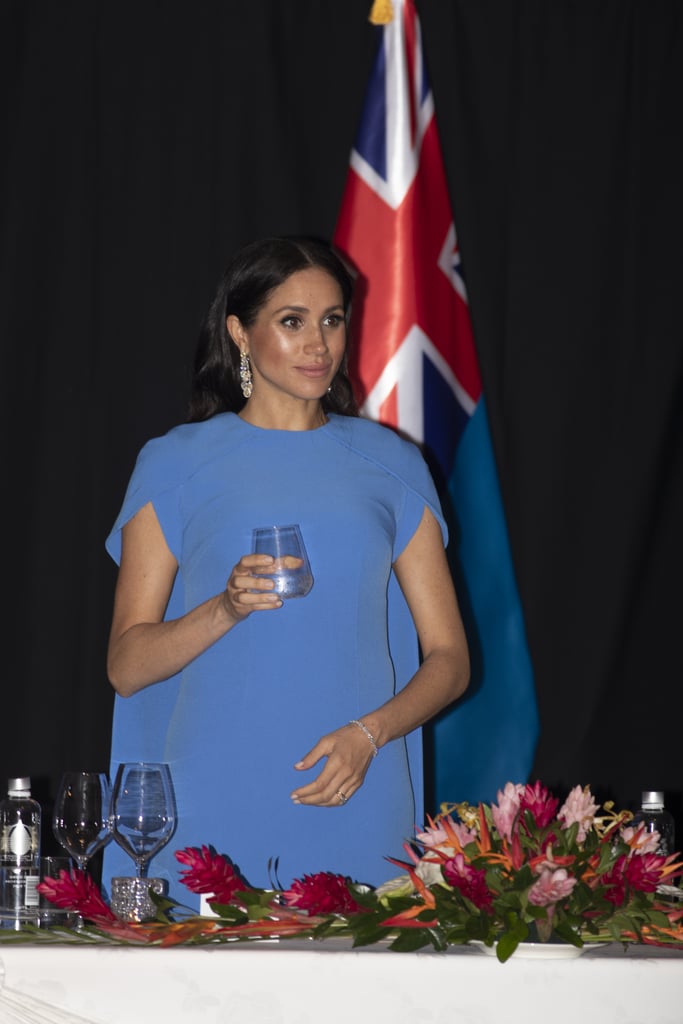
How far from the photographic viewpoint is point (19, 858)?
1706 millimetres

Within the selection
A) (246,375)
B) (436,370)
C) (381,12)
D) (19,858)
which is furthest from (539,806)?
(381,12)

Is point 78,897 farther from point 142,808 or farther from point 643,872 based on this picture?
point 643,872

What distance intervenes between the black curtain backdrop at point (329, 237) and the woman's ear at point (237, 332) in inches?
58.0

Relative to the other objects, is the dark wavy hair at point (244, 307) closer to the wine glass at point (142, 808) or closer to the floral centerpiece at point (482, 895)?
the wine glass at point (142, 808)

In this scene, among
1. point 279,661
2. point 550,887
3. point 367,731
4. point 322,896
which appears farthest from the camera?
point 279,661

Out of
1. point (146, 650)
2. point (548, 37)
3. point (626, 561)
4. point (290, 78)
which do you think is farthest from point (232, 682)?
point (548, 37)

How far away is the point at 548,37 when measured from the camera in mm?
3963

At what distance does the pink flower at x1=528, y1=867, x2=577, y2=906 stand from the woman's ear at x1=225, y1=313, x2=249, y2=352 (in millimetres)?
1238

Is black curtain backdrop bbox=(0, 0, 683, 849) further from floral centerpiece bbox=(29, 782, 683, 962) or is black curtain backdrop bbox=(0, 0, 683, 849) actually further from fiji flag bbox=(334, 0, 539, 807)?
floral centerpiece bbox=(29, 782, 683, 962)

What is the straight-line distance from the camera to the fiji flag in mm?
3672

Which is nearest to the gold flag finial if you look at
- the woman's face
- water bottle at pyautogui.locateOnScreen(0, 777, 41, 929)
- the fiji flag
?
the fiji flag

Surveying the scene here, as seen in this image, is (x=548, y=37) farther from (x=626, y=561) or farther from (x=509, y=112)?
(x=626, y=561)

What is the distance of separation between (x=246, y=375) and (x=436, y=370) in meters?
1.45

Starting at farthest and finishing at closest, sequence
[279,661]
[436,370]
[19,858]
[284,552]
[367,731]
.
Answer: [436,370] < [279,661] < [367,731] < [284,552] < [19,858]
